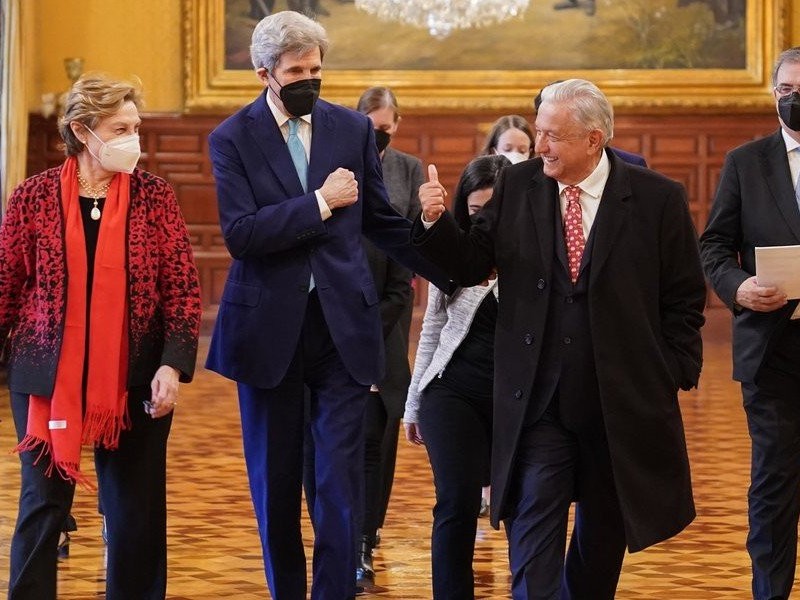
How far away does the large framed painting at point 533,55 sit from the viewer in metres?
15.2

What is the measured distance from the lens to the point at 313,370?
176 inches

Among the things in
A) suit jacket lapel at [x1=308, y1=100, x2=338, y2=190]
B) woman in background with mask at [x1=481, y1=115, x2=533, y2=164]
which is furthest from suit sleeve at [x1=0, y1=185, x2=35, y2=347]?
woman in background with mask at [x1=481, y1=115, x2=533, y2=164]

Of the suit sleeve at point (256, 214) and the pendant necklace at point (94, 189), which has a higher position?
the pendant necklace at point (94, 189)

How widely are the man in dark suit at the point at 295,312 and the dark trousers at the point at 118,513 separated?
31cm

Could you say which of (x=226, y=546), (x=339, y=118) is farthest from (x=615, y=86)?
(x=339, y=118)

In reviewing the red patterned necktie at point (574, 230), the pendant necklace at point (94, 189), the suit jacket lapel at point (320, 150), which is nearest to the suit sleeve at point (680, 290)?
the red patterned necktie at point (574, 230)

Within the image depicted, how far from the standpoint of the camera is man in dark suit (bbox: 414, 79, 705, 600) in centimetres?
398

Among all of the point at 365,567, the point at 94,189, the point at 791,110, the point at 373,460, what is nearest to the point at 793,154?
the point at 791,110

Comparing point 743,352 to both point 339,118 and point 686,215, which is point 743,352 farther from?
point 339,118

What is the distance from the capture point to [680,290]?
13.4 feet

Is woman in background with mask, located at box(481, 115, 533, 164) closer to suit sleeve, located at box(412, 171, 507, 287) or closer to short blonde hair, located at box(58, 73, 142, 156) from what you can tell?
suit sleeve, located at box(412, 171, 507, 287)

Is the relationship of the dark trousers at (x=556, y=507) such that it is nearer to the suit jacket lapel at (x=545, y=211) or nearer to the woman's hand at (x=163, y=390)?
the suit jacket lapel at (x=545, y=211)

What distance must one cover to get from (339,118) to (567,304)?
1009 millimetres

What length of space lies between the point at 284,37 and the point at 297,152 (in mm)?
354
